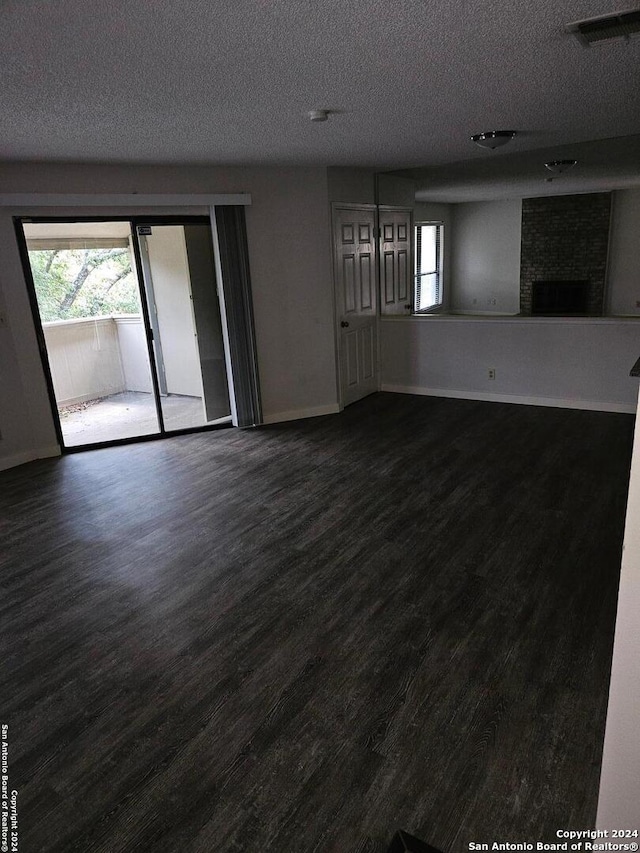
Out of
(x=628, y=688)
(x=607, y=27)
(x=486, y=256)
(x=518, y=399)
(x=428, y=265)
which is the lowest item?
(x=518, y=399)

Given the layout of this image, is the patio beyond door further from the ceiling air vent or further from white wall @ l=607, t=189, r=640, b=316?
white wall @ l=607, t=189, r=640, b=316

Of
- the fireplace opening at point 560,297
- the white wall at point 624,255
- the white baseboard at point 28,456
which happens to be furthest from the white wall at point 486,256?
the white baseboard at point 28,456

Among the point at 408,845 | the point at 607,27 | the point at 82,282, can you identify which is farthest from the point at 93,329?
the point at 408,845

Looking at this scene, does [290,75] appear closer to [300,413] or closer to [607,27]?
[607,27]

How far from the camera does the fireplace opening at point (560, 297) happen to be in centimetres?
996

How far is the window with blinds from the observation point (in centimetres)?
1025

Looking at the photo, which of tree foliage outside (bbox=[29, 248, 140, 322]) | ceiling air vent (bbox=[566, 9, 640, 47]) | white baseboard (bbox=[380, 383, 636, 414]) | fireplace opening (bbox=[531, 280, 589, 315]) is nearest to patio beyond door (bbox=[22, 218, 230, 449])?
tree foliage outside (bbox=[29, 248, 140, 322])

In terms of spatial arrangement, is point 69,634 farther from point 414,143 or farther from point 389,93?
point 414,143

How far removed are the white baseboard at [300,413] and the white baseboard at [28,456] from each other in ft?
6.37

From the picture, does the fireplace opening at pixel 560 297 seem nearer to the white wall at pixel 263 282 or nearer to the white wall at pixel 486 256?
the white wall at pixel 486 256

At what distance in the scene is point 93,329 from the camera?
5410mm

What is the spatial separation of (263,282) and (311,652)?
377 cm

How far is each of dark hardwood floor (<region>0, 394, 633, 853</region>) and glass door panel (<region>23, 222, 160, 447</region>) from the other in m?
1.36

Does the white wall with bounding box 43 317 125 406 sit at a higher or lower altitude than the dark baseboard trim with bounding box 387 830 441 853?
higher
